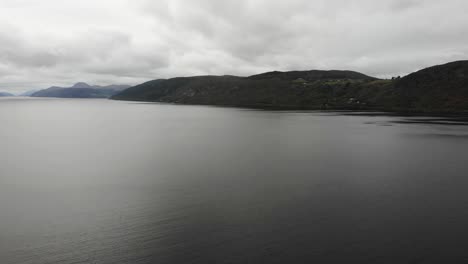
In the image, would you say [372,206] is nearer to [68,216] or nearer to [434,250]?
[434,250]

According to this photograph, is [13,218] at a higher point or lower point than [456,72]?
lower

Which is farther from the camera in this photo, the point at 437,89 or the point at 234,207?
the point at 437,89

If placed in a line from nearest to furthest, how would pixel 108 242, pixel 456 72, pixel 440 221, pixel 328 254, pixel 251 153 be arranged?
1. pixel 328 254
2. pixel 108 242
3. pixel 440 221
4. pixel 251 153
5. pixel 456 72

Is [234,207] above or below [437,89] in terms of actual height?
below

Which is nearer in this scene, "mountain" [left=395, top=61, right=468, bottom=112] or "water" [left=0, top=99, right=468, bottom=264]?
"water" [left=0, top=99, right=468, bottom=264]

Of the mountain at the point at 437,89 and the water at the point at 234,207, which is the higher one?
the mountain at the point at 437,89

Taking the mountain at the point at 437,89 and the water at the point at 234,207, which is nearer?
the water at the point at 234,207

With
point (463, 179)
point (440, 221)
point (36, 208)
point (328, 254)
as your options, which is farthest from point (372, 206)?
point (36, 208)

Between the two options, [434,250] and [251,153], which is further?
[251,153]

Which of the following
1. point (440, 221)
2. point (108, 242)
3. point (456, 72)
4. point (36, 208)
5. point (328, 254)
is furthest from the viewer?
point (456, 72)

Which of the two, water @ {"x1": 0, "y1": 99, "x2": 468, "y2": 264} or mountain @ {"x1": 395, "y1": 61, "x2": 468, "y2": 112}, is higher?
mountain @ {"x1": 395, "y1": 61, "x2": 468, "y2": 112}
